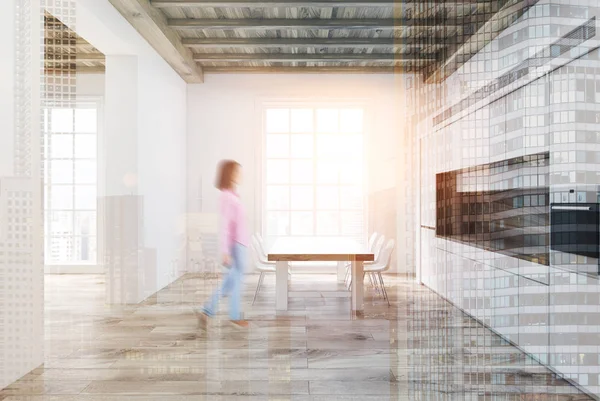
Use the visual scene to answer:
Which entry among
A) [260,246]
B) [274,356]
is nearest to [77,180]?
[260,246]

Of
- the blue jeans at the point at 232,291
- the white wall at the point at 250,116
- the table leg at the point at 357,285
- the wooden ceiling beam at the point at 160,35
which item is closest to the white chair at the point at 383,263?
the table leg at the point at 357,285

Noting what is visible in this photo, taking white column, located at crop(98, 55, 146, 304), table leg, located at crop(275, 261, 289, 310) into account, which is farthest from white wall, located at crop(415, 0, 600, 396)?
white column, located at crop(98, 55, 146, 304)

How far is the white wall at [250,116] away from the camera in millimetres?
3813

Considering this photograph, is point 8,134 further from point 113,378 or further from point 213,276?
point 213,276

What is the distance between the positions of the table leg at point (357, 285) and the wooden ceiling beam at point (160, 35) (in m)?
1.88

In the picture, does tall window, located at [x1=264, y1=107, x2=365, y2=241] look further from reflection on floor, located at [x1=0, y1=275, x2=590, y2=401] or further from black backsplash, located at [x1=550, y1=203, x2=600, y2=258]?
black backsplash, located at [x1=550, y1=203, x2=600, y2=258]

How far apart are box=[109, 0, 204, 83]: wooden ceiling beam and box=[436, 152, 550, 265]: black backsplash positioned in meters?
2.18

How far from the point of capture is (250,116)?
4.00 meters

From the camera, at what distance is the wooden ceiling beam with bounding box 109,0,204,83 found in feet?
10.0

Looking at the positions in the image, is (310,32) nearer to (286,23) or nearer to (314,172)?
(286,23)

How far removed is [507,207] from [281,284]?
1.67 metres

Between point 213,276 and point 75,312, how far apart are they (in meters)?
1.51

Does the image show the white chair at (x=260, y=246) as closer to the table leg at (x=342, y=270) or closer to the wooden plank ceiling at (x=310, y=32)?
the table leg at (x=342, y=270)

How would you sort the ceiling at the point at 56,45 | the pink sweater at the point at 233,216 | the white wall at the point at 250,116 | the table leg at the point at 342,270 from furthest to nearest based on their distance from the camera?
the table leg at the point at 342,270 → the white wall at the point at 250,116 → the pink sweater at the point at 233,216 → the ceiling at the point at 56,45
